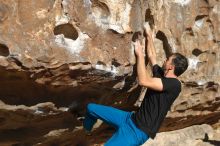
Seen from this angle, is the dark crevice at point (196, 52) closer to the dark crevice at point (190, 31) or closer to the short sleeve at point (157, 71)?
the dark crevice at point (190, 31)

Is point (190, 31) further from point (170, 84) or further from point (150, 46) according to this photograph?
point (170, 84)

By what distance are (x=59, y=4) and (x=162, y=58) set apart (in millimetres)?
1550

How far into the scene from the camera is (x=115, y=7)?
3879mm

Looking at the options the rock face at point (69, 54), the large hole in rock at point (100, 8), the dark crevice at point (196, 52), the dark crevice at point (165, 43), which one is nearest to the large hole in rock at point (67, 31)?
the rock face at point (69, 54)


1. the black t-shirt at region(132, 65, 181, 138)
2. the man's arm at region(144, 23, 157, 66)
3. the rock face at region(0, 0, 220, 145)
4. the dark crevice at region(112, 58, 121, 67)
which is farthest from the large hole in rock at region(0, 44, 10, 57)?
the man's arm at region(144, 23, 157, 66)

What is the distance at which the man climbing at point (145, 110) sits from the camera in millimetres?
3959

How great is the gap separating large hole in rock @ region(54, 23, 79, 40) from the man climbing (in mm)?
576

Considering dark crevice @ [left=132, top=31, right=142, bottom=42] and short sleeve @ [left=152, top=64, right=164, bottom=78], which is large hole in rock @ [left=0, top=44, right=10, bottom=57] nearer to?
dark crevice @ [left=132, top=31, right=142, bottom=42]

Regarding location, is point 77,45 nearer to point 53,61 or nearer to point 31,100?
point 53,61

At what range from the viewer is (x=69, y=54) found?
3.67 metres

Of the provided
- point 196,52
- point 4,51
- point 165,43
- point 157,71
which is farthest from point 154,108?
point 196,52

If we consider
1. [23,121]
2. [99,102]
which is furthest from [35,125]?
[99,102]

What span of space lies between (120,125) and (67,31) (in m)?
0.90

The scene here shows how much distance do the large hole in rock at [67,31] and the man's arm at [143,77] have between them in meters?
0.58
